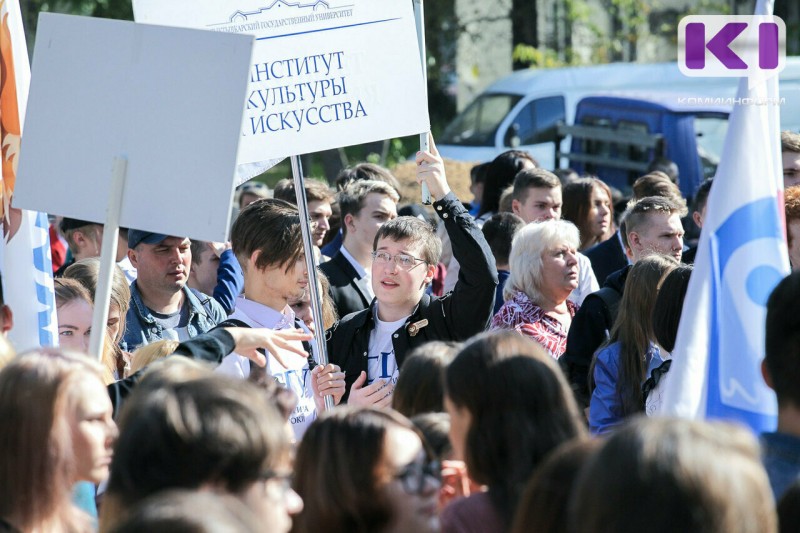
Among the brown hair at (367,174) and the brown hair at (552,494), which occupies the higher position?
the brown hair at (552,494)

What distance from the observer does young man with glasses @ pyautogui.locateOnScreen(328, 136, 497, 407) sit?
4.48 metres

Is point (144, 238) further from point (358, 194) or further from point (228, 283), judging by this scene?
point (358, 194)

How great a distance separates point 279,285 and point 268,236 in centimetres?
19

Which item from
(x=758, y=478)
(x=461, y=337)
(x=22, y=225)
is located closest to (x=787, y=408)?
(x=758, y=478)

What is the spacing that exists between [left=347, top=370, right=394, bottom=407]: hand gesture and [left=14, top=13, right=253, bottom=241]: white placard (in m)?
1.24

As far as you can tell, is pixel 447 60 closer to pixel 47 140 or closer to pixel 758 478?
pixel 47 140

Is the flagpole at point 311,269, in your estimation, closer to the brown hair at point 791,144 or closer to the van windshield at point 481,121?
the brown hair at point 791,144

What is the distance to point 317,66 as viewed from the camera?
423 cm

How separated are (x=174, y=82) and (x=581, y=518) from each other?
208 centimetres

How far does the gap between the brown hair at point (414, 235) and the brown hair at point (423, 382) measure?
146 centimetres

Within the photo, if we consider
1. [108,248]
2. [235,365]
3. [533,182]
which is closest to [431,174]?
[235,365]

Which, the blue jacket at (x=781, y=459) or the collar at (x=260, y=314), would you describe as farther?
the collar at (x=260, y=314)

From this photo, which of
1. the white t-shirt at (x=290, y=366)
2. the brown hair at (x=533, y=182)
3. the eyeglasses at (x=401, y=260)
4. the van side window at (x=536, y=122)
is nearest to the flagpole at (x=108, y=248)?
the white t-shirt at (x=290, y=366)

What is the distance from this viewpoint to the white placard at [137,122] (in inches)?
132
